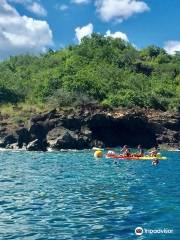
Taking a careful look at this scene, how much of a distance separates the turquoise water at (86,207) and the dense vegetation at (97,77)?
7134 centimetres

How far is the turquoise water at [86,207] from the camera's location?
19.0m

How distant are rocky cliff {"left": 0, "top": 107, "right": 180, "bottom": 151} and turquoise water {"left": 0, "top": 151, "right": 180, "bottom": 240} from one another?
52.9m

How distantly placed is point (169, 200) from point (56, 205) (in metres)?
6.36

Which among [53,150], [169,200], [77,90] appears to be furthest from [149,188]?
[77,90]

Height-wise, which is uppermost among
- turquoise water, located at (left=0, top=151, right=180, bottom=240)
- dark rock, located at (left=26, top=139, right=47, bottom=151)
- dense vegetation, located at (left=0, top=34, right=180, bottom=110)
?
dense vegetation, located at (left=0, top=34, right=180, bottom=110)

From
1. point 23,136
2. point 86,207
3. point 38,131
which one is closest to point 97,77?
point 38,131

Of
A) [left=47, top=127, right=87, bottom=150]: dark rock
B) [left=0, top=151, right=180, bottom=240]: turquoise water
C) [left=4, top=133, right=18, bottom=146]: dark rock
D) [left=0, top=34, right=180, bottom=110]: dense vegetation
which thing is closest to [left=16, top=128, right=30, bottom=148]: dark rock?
[left=4, top=133, right=18, bottom=146]: dark rock

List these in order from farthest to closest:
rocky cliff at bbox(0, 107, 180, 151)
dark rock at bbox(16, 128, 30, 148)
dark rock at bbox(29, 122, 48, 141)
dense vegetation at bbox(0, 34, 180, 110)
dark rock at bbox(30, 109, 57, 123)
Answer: dense vegetation at bbox(0, 34, 180, 110) < dark rock at bbox(30, 109, 57, 123) < dark rock at bbox(16, 128, 30, 148) < dark rock at bbox(29, 122, 48, 141) < rocky cliff at bbox(0, 107, 180, 151)

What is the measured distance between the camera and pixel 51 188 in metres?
31.7

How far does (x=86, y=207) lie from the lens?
Result: 24.0 metres

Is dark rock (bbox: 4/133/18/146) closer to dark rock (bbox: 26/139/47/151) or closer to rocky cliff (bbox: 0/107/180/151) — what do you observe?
rocky cliff (bbox: 0/107/180/151)

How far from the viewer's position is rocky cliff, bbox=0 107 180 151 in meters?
92.0

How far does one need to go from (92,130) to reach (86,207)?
246 ft

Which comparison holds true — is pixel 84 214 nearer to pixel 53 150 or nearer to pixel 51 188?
pixel 51 188
